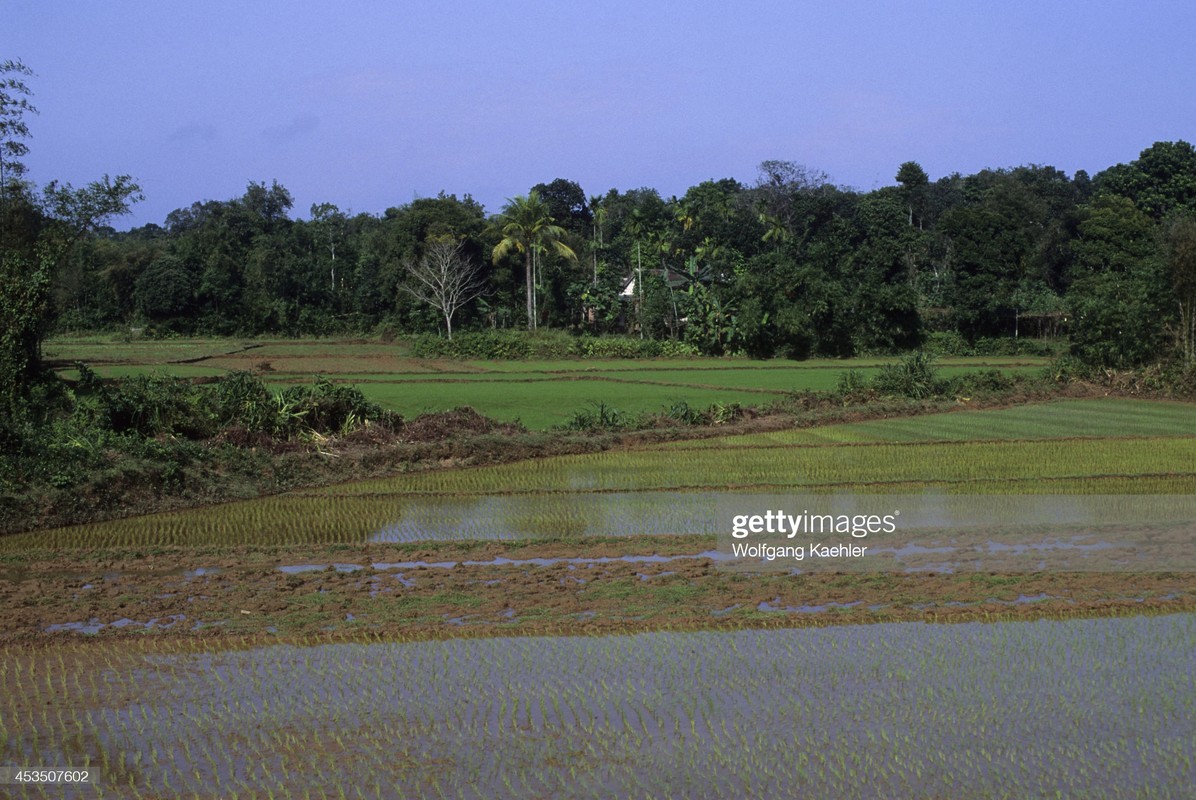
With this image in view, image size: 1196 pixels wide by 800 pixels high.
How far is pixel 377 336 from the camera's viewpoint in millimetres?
52562

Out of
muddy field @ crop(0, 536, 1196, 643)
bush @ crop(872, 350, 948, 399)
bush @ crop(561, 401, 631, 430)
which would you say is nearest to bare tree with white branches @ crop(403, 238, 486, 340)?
bush @ crop(872, 350, 948, 399)

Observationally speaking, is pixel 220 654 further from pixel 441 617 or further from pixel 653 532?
pixel 653 532

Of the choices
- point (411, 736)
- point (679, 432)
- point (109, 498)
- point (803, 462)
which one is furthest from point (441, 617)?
point (679, 432)

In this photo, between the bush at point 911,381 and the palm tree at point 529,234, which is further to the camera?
the palm tree at point 529,234

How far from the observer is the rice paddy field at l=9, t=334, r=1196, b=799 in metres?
5.57

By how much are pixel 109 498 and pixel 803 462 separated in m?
9.60

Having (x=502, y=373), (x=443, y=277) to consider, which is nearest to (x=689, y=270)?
(x=443, y=277)

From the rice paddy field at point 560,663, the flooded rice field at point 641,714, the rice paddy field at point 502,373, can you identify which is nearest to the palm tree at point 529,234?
the rice paddy field at point 502,373

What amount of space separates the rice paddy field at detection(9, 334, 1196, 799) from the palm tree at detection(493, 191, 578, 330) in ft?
114

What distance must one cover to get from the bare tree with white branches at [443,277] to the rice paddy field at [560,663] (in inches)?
1391

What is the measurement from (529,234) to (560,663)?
41.4 metres

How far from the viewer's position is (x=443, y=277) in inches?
1880

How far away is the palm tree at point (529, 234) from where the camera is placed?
46938 millimetres

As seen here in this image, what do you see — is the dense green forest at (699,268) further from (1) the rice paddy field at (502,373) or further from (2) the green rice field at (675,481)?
(2) the green rice field at (675,481)
